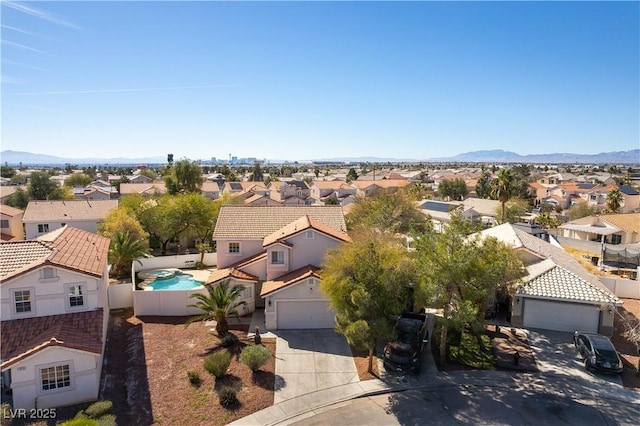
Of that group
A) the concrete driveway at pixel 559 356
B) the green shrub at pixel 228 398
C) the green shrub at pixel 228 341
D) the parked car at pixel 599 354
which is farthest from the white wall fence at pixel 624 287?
the green shrub at pixel 228 398

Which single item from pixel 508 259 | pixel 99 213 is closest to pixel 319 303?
pixel 508 259

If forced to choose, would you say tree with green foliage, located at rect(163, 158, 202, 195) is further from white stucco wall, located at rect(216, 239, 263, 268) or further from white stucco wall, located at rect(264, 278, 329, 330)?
white stucco wall, located at rect(264, 278, 329, 330)

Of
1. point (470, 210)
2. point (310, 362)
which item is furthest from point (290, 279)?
point (470, 210)

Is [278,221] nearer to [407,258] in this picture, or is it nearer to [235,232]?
[235,232]

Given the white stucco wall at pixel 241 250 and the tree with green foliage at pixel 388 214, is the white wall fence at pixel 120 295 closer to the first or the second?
the white stucco wall at pixel 241 250

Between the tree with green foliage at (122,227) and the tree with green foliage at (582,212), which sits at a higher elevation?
the tree with green foliage at (122,227)

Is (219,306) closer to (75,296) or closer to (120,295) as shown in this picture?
(75,296)
